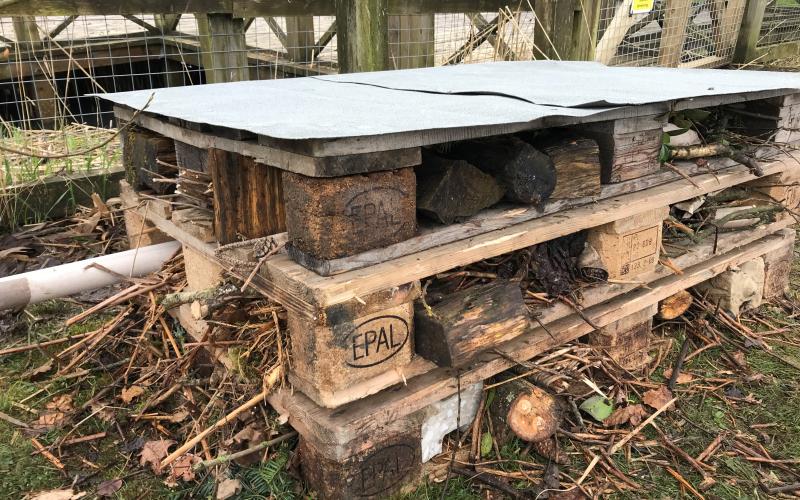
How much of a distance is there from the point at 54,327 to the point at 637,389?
2.71 m

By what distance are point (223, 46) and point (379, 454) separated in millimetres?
3043

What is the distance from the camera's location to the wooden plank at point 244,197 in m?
2.19

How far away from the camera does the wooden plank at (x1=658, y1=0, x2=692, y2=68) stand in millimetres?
6605

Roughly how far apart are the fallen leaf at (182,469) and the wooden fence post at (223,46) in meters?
Result: 2.81

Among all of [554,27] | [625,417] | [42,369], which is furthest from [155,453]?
[554,27]

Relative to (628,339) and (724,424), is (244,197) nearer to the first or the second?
(628,339)

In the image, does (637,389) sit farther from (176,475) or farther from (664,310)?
(176,475)

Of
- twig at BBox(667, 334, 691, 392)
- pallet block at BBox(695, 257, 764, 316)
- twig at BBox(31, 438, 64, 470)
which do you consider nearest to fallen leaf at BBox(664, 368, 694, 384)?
twig at BBox(667, 334, 691, 392)

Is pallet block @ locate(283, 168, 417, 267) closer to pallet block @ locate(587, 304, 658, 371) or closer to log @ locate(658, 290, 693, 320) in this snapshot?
pallet block @ locate(587, 304, 658, 371)

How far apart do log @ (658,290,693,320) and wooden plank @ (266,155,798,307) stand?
22.9 inches

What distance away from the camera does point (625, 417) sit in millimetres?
2588

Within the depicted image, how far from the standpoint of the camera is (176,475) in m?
2.16

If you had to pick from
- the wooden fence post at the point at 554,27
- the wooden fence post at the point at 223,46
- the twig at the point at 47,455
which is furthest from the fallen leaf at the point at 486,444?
the wooden fence post at the point at 554,27

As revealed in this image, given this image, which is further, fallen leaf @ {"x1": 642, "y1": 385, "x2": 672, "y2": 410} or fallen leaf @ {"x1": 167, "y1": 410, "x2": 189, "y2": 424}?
fallen leaf @ {"x1": 642, "y1": 385, "x2": 672, "y2": 410}
